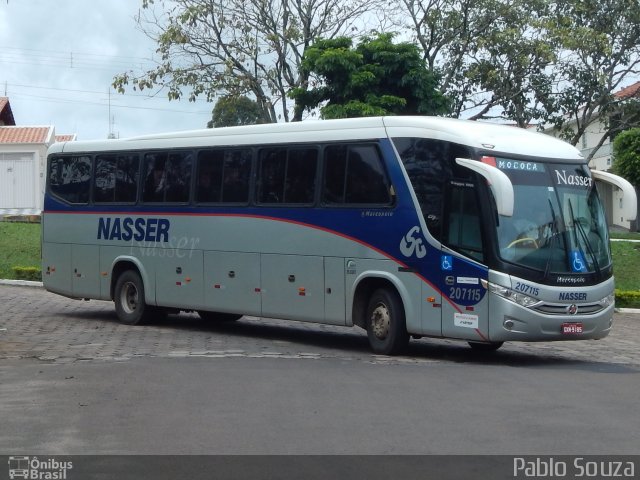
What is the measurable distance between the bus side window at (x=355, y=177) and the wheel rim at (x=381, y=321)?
155 cm

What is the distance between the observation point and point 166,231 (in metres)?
19.5

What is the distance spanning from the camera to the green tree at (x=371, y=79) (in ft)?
101

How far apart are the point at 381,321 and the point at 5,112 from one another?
41.8m

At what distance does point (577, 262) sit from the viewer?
1467 centimetres

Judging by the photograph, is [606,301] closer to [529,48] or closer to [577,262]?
[577,262]

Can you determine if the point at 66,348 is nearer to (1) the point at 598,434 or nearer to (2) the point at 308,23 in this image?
(1) the point at 598,434

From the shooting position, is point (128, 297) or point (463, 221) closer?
point (463, 221)

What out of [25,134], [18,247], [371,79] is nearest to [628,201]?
[371,79]

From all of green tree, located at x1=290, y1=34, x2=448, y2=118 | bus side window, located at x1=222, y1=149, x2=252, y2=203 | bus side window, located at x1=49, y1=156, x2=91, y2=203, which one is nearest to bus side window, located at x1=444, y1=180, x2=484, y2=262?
bus side window, located at x1=222, y1=149, x2=252, y2=203

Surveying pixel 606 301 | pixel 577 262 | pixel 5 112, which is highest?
pixel 5 112

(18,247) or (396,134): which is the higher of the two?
(396,134)

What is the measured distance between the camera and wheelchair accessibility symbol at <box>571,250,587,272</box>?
14.6 m

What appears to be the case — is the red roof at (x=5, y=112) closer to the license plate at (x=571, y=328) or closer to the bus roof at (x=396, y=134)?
the bus roof at (x=396, y=134)
